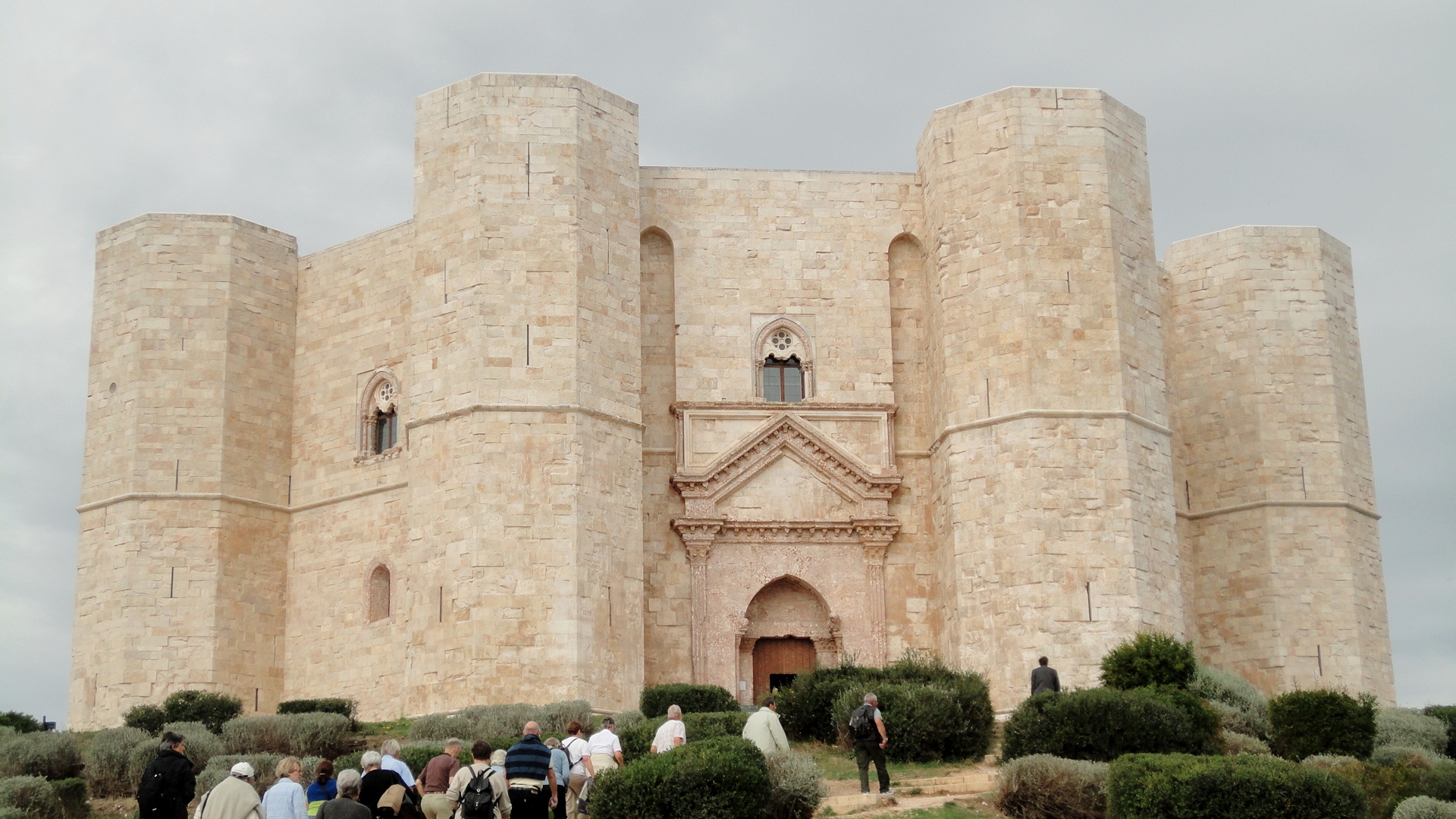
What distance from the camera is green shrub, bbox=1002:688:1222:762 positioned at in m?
19.7

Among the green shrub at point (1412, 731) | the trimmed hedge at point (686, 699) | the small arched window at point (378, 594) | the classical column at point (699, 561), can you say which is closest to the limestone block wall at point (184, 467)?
the small arched window at point (378, 594)

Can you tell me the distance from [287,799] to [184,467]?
17682mm

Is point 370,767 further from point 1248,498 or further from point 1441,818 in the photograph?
point 1248,498

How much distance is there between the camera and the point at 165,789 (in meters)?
13.7

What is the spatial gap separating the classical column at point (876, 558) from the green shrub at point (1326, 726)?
761 cm

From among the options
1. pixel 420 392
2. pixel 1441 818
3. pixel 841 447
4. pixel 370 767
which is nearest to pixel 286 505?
pixel 420 392

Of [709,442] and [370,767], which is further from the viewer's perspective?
[709,442]

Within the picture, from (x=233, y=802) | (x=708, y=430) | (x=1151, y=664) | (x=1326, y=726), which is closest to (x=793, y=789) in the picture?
(x=233, y=802)

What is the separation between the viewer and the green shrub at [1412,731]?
23156mm

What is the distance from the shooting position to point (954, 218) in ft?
91.0

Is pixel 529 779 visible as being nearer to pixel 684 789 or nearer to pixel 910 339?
pixel 684 789

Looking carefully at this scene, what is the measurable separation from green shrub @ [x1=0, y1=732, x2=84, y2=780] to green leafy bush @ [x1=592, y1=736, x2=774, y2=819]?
27.5 feet

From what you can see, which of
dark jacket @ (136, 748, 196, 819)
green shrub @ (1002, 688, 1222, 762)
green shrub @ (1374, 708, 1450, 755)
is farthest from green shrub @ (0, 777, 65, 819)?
green shrub @ (1374, 708, 1450, 755)

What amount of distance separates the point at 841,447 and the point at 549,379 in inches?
210
